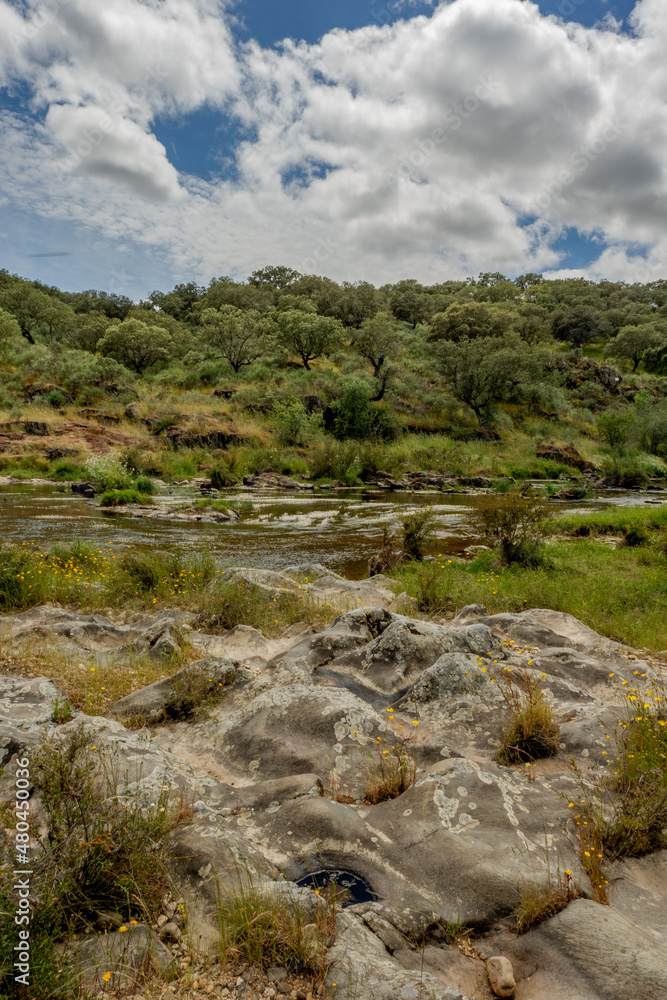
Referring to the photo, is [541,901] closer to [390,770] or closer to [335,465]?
[390,770]

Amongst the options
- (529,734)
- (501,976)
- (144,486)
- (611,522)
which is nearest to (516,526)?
(611,522)

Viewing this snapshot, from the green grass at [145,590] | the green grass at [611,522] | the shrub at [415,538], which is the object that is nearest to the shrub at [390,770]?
the green grass at [145,590]

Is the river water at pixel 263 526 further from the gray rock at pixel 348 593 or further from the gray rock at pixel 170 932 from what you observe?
the gray rock at pixel 170 932

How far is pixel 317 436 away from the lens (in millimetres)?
36656

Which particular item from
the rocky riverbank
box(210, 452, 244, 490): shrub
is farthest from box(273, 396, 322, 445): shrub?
the rocky riverbank

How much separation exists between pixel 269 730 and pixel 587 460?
4117cm

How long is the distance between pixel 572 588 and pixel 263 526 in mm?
10983

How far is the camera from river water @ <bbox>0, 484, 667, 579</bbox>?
13.6m

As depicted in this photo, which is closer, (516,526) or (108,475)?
(516,526)

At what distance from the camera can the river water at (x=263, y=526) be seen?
13.6m

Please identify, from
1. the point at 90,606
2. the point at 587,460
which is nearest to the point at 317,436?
the point at 587,460

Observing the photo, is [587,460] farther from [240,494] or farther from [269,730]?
[269,730]

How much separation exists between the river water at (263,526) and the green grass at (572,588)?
2671 millimetres

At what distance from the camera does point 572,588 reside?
9.12 metres
